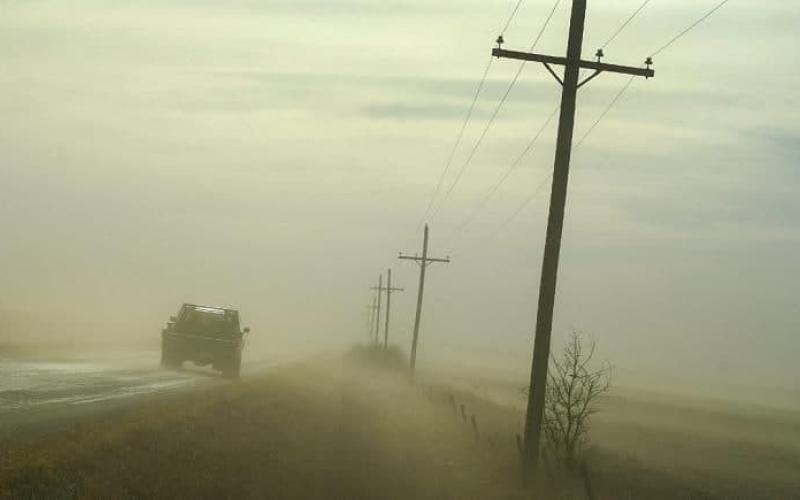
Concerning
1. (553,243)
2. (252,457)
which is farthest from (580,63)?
(252,457)

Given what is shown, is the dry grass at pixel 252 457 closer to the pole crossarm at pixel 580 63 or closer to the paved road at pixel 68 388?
the paved road at pixel 68 388

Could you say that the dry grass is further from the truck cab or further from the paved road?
the truck cab

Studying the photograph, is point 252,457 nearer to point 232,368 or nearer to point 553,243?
point 553,243

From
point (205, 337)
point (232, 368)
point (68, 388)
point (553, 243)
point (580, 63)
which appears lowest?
point (232, 368)

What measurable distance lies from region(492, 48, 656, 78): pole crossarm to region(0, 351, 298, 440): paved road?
419 inches

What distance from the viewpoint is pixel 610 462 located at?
26844 millimetres

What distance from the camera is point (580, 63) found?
19.4 m

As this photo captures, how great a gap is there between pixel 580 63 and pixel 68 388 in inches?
600

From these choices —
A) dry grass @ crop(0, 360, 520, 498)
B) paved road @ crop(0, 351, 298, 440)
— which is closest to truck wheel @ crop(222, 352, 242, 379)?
paved road @ crop(0, 351, 298, 440)

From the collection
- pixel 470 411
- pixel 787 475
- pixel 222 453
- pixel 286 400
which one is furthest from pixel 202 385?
pixel 787 475

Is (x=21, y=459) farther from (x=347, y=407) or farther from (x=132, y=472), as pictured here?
(x=347, y=407)

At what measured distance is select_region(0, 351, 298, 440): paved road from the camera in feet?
58.7

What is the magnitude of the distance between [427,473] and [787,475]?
1835 cm

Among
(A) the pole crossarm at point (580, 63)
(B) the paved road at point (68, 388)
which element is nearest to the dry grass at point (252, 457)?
(B) the paved road at point (68, 388)
